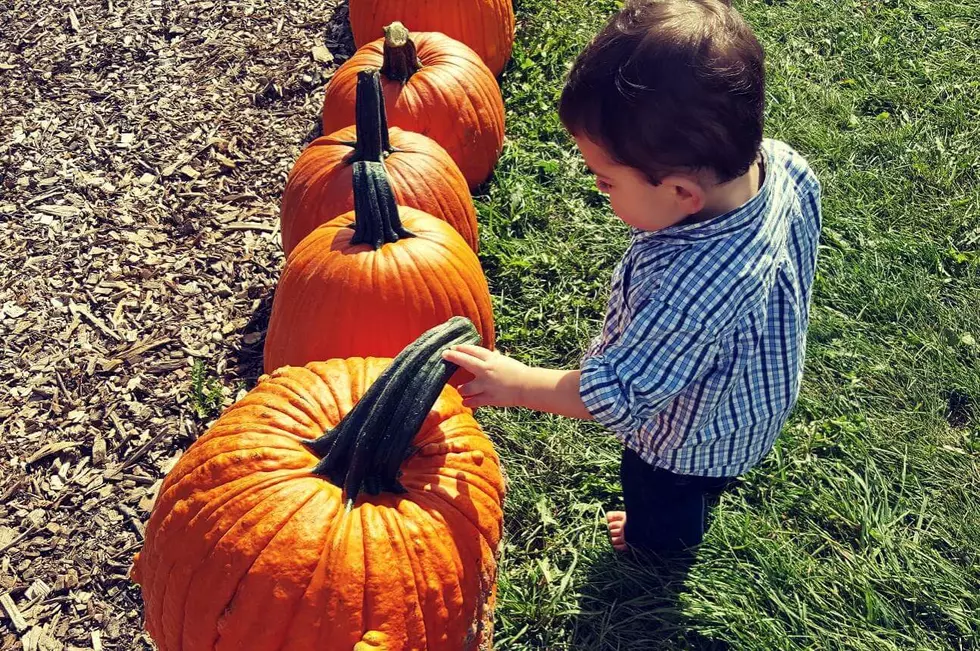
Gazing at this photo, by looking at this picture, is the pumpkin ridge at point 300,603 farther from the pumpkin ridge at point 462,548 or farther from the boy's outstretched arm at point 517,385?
the boy's outstretched arm at point 517,385

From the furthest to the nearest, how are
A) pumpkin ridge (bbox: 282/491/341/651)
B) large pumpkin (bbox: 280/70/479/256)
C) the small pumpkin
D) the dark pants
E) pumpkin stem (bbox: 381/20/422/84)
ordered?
the small pumpkin
pumpkin stem (bbox: 381/20/422/84)
large pumpkin (bbox: 280/70/479/256)
the dark pants
pumpkin ridge (bbox: 282/491/341/651)

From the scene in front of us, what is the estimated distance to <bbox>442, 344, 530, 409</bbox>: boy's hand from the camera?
229 centimetres

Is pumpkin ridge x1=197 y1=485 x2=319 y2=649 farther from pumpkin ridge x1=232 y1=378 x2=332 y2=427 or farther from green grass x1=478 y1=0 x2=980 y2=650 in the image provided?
green grass x1=478 y1=0 x2=980 y2=650

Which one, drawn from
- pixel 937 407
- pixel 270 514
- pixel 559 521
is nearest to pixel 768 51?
pixel 937 407

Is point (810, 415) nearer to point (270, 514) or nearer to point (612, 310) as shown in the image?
point (612, 310)

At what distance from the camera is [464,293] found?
320 cm

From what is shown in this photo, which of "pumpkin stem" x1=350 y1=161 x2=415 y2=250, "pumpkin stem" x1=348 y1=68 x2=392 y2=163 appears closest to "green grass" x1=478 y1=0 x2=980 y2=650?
→ "pumpkin stem" x1=350 y1=161 x2=415 y2=250

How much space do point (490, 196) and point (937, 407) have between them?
2.47 metres

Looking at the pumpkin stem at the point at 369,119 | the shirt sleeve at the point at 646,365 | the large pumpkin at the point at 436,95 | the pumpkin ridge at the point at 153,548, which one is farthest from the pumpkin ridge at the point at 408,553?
the large pumpkin at the point at 436,95

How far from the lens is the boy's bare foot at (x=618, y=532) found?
10.4 ft

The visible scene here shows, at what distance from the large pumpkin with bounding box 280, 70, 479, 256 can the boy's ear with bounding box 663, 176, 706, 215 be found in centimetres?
169

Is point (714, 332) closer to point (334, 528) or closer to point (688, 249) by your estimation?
point (688, 249)

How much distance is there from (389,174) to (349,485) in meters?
1.71

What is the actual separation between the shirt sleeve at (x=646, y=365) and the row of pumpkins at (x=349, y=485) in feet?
1.52
